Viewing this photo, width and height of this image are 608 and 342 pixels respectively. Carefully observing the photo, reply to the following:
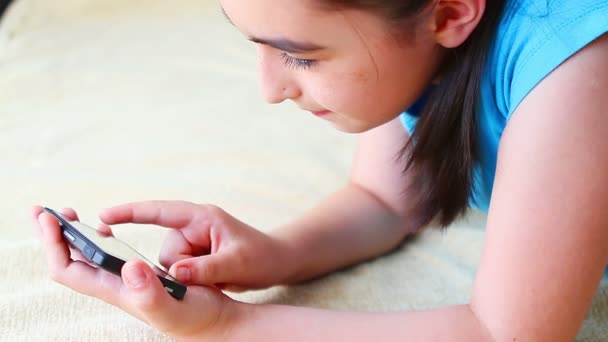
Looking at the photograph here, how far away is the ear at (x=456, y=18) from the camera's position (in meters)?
0.57

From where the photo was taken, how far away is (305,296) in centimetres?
76

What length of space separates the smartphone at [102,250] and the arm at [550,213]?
232 millimetres

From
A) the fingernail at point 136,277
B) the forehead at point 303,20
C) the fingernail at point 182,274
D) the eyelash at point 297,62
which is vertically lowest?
the fingernail at point 182,274

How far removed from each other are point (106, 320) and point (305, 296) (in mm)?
192

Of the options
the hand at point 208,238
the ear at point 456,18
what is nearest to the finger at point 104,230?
the hand at point 208,238

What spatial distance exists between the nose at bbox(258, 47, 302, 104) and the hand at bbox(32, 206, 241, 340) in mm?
170

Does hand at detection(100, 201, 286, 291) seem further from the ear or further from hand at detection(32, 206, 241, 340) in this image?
the ear

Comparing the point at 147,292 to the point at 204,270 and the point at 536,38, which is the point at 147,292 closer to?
the point at 204,270

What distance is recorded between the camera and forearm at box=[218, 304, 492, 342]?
0.60 meters

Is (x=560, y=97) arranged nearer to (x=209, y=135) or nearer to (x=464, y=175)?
(x=464, y=175)

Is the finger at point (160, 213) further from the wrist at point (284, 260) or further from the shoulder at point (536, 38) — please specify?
the shoulder at point (536, 38)

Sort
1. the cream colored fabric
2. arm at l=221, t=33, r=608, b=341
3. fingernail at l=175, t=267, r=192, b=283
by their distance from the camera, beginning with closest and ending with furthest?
1. arm at l=221, t=33, r=608, b=341
2. fingernail at l=175, t=267, r=192, b=283
3. the cream colored fabric

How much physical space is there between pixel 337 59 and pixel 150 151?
490mm

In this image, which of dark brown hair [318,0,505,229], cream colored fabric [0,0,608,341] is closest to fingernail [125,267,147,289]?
cream colored fabric [0,0,608,341]
